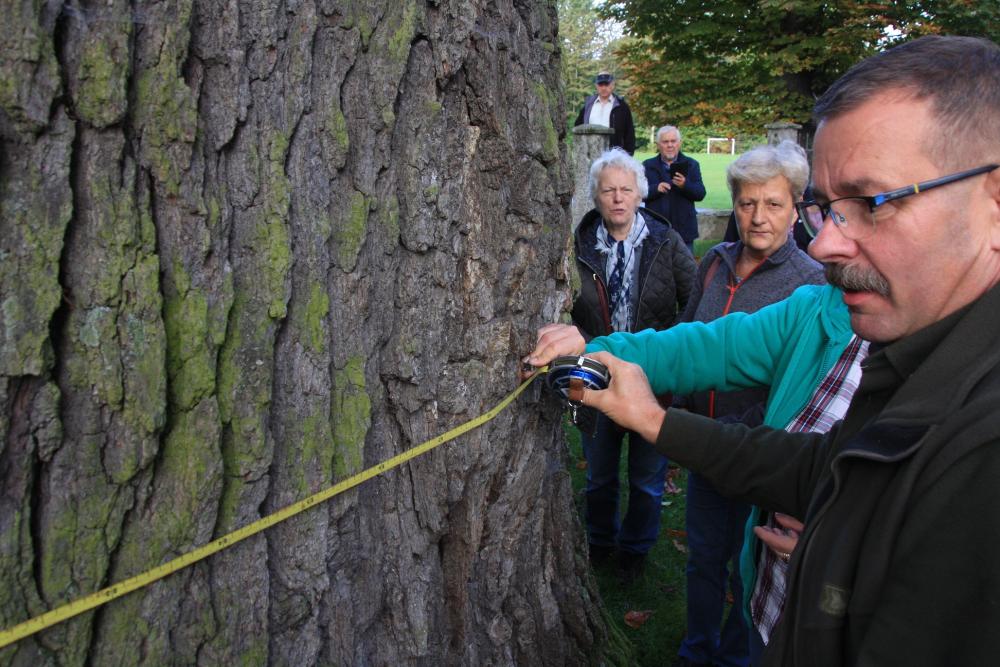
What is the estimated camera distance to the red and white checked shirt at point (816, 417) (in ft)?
7.48

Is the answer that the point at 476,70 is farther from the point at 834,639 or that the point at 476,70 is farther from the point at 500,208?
the point at 834,639

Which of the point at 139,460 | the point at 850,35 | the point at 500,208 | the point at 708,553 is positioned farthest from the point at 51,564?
the point at 850,35

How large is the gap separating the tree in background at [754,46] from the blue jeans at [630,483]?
13.1 metres

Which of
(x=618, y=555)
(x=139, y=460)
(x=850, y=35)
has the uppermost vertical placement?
(x=850, y=35)

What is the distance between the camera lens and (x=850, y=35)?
1480cm

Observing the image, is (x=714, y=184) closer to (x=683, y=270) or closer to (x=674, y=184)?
(x=674, y=184)

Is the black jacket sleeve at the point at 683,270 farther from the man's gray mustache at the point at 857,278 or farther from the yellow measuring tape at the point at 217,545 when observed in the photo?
the man's gray mustache at the point at 857,278

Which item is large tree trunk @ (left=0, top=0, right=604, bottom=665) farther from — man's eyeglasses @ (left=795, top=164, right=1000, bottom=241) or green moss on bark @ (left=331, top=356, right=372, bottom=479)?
man's eyeglasses @ (left=795, top=164, right=1000, bottom=241)

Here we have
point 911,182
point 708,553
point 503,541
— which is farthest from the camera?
point 708,553

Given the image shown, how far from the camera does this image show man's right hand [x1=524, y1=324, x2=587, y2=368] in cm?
239

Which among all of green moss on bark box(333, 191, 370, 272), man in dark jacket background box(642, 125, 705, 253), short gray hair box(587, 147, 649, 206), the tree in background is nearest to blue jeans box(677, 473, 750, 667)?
short gray hair box(587, 147, 649, 206)

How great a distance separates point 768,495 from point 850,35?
15.2m

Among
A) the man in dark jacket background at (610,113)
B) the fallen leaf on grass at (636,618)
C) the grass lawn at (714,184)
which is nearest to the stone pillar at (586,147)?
the man in dark jacket background at (610,113)

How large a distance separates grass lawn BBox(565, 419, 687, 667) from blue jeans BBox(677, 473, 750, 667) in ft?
0.96
